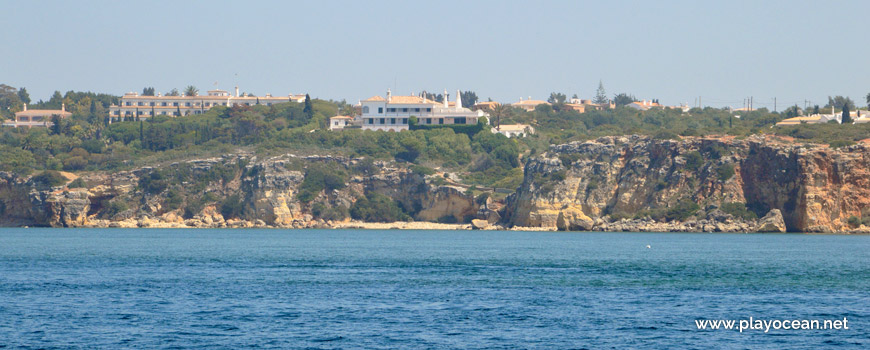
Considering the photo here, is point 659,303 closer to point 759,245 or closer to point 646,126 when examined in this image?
point 759,245

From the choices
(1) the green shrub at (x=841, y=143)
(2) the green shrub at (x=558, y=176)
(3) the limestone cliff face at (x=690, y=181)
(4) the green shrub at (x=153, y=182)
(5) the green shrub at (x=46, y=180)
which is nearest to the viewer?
(3) the limestone cliff face at (x=690, y=181)

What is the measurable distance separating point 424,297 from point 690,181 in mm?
64601

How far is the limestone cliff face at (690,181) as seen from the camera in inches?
3462

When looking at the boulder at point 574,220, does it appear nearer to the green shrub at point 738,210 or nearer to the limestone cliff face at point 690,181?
the limestone cliff face at point 690,181

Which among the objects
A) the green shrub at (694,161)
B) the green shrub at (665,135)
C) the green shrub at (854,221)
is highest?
the green shrub at (665,135)

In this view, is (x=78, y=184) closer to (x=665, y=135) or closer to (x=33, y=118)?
(x=665, y=135)

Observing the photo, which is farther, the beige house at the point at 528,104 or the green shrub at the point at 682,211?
the beige house at the point at 528,104

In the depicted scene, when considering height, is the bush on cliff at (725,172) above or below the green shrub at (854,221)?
above

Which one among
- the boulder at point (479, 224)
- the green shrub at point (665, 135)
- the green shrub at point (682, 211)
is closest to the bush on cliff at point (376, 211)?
the boulder at point (479, 224)

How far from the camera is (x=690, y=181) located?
3797 inches

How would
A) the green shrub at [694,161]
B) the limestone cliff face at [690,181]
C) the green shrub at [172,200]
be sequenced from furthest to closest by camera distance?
1. the green shrub at [172,200]
2. the green shrub at [694,161]
3. the limestone cliff face at [690,181]

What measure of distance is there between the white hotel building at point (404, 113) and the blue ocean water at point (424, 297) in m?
75.4

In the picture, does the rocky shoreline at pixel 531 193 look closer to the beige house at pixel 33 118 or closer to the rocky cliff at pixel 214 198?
the rocky cliff at pixel 214 198

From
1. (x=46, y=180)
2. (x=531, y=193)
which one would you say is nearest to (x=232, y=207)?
(x=46, y=180)
